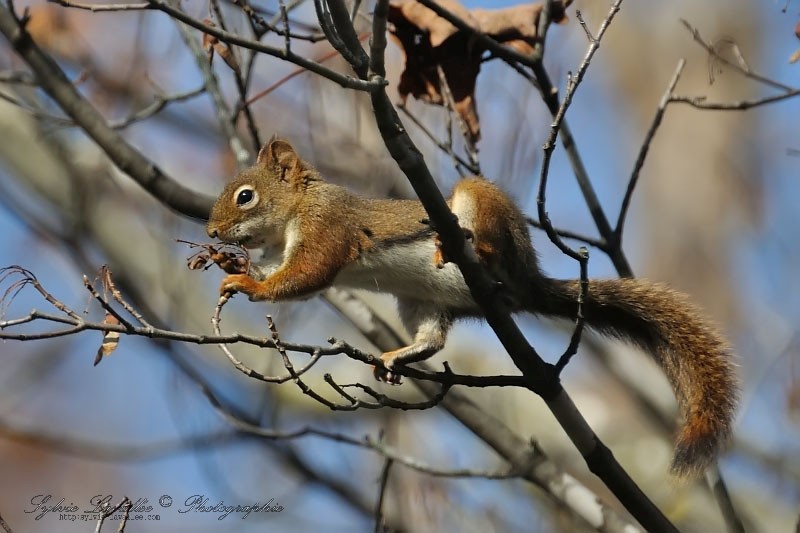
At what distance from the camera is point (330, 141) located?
5.72 meters

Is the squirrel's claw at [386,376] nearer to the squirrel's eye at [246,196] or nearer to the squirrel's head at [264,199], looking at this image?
the squirrel's head at [264,199]

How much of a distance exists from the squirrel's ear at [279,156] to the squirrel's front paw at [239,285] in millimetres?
814

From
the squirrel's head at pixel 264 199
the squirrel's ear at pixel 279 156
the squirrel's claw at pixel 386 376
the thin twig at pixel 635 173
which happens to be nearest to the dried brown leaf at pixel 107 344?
the squirrel's head at pixel 264 199

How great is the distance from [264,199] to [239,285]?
665 mm

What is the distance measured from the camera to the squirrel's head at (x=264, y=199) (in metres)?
3.54

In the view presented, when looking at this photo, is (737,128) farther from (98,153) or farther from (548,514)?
(98,153)

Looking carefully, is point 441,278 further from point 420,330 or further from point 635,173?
point 635,173

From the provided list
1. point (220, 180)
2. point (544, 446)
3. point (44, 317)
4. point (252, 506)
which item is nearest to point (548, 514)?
point (544, 446)

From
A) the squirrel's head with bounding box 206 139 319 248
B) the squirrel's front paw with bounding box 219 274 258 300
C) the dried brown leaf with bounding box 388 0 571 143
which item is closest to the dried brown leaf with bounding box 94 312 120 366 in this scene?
the squirrel's front paw with bounding box 219 274 258 300

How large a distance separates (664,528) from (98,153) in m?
3.98

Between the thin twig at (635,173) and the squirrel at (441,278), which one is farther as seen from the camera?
the thin twig at (635,173)

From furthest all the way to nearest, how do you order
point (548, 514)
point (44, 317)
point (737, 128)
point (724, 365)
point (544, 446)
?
1. point (737, 128)
2. point (544, 446)
3. point (548, 514)
4. point (724, 365)
5. point (44, 317)

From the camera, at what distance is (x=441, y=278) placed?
339cm

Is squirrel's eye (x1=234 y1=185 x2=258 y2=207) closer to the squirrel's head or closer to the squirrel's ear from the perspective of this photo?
the squirrel's head
